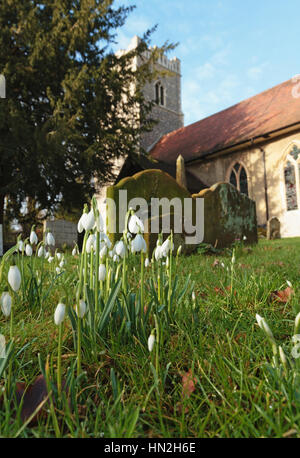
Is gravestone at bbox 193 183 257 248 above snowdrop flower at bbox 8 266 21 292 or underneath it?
above

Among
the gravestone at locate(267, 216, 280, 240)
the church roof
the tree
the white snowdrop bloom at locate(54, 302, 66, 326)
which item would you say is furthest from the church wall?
the white snowdrop bloom at locate(54, 302, 66, 326)

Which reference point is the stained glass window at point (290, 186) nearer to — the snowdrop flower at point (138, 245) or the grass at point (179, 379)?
the grass at point (179, 379)

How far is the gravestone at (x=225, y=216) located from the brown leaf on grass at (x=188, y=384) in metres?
4.97

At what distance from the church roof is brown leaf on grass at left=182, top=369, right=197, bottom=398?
49.7 feet

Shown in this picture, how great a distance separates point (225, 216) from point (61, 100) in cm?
866

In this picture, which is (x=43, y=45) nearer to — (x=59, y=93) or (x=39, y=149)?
(x=59, y=93)

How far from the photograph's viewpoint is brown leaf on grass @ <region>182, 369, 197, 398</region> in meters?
1.12

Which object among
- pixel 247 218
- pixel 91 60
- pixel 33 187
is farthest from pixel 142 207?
pixel 91 60

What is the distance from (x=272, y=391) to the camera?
1.00 m

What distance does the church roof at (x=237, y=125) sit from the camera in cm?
1522

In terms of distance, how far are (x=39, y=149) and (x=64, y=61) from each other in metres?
4.18

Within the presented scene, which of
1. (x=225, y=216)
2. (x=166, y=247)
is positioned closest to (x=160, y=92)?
(x=225, y=216)

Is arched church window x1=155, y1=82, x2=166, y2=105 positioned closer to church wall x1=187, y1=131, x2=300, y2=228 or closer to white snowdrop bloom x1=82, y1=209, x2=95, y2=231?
church wall x1=187, y1=131, x2=300, y2=228

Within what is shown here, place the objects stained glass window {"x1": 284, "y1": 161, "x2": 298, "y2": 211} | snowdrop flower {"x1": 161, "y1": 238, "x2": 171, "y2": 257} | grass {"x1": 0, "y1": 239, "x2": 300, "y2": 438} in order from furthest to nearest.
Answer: stained glass window {"x1": 284, "y1": 161, "x2": 298, "y2": 211}
snowdrop flower {"x1": 161, "y1": 238, "x2": 171, "y2": 257}
grass {"x1": 0, "y1": 239, "x2": 300, "y2": 438}
